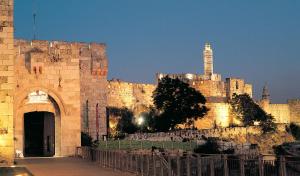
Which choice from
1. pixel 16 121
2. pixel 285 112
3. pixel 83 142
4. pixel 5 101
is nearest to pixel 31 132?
pixel 83 142

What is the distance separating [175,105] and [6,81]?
40.0 m

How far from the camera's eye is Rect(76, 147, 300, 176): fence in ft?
41.0

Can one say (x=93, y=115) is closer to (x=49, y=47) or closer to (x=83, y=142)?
(x=83, y=142)

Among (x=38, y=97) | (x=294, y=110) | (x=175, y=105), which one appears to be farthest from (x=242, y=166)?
(x=294, y=110)

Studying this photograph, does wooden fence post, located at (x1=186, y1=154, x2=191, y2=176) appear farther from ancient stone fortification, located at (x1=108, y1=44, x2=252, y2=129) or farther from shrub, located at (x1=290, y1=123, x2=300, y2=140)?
shrub, located at (x1=290, y1=123, x2=300, y2=140)

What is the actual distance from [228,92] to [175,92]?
92.2 feet

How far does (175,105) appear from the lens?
5803 cm

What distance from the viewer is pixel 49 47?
3512cm

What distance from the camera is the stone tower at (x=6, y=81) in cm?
1842

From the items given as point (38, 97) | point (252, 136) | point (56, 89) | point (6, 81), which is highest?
point (56, 89)

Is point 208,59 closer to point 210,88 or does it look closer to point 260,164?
point 210,88

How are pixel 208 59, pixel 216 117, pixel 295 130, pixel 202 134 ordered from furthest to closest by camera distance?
pixel 208 59 < pixel 295 130 < pixel 216 117 < pixel 202 134

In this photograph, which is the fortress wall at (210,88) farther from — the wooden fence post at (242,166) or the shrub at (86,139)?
the wooden fence post at (242,166)

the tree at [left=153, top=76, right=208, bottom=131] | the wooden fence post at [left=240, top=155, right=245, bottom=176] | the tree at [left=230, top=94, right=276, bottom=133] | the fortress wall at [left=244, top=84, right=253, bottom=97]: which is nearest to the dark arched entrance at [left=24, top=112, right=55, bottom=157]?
the tree at [left=153, top=76, right=208, bottom=131]
